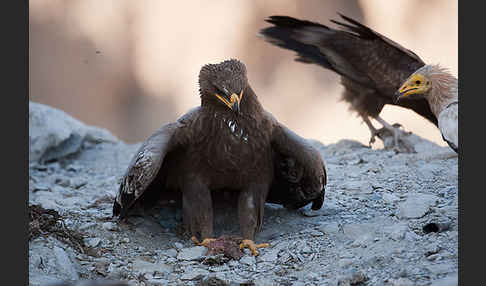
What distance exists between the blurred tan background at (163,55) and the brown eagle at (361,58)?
5.99 metres

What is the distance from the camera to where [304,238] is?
4242 millimetres

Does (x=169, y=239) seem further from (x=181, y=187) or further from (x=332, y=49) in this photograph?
(x=332, y=49)

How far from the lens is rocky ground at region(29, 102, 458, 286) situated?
3.52m

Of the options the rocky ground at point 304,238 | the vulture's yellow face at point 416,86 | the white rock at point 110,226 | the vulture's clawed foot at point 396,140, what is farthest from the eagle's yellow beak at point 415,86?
the white rock at point 110,226

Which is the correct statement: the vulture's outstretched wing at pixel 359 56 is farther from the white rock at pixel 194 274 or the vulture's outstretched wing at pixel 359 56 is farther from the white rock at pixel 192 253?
the white rock at pixel 194 274

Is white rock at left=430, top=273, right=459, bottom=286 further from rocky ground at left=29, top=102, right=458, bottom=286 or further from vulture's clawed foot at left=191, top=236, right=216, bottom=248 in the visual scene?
vulture's clawed foot at left=191, top=236, right=216, bottom=248

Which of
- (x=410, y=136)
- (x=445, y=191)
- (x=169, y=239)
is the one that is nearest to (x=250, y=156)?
(x=169, y=239)

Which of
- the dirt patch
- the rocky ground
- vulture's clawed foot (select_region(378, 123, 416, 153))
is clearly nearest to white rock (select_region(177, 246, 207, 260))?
the rocky ground

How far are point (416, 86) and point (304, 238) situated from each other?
1687 millimetres

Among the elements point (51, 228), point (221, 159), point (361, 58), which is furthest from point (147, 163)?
point (361, 58)

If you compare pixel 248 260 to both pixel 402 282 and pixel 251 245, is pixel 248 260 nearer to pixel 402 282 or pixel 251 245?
pixel 251 245

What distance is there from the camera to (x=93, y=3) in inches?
596

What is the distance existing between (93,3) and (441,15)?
8.47m

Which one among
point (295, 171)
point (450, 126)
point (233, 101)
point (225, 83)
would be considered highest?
point (225, 83)
